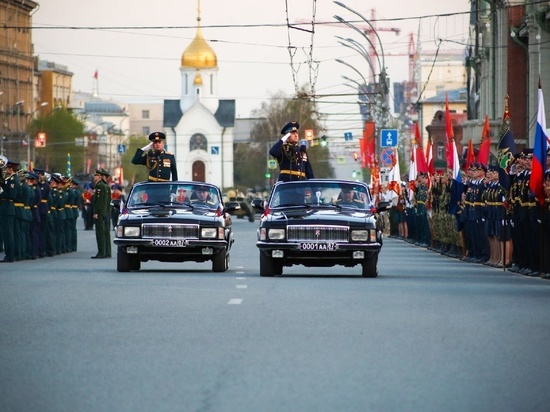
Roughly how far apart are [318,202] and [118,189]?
33.8 metres

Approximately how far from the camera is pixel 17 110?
13488 centimetres

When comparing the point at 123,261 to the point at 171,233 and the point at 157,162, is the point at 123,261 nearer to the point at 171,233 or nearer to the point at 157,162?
the point at 171,233

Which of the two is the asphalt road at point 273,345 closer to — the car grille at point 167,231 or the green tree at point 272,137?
the car grille at point 167,231

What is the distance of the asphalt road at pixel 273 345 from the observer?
965 cm

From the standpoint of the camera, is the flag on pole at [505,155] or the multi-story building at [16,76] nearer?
the flag on pole at [505,155]

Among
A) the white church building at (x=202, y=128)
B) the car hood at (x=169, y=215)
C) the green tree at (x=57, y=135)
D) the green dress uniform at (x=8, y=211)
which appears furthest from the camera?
the white church building at (x=202, y=128)

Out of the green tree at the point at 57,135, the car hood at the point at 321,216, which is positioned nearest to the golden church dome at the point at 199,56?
the green tree at the point at 57,135

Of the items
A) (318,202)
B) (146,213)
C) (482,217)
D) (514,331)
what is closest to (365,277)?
(318,202)

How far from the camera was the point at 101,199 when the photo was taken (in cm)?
3325

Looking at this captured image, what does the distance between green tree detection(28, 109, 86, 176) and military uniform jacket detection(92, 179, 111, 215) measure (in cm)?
9614

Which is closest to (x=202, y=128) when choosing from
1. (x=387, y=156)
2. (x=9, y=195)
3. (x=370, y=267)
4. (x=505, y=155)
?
(x=387, y=156)

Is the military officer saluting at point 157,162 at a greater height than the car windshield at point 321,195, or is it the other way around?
the military officer saluting at point 157,162

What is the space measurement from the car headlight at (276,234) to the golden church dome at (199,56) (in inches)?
6596

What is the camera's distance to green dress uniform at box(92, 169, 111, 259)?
1293 inches
